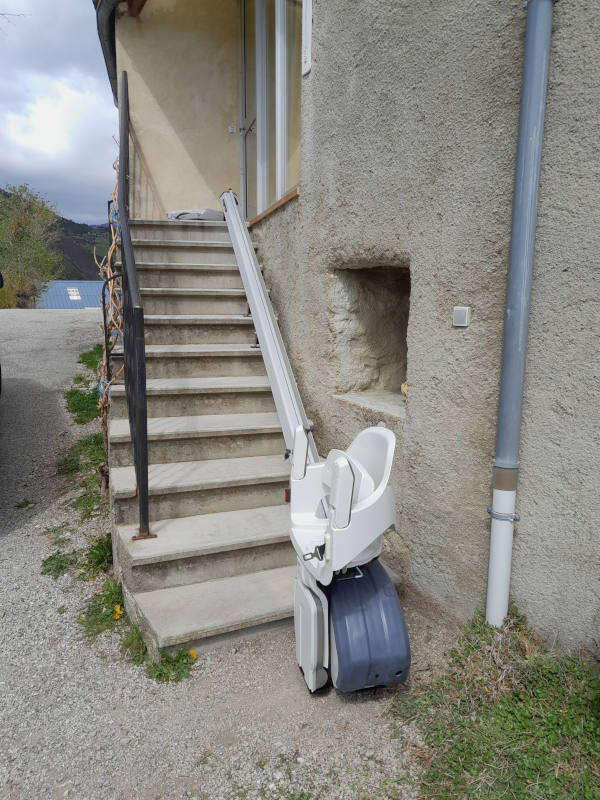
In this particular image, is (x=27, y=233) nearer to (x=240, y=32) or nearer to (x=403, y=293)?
(x=240, y=32)

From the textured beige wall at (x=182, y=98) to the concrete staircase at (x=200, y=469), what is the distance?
192 cm

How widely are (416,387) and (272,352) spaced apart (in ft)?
4.78

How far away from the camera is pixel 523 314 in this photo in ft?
6.30

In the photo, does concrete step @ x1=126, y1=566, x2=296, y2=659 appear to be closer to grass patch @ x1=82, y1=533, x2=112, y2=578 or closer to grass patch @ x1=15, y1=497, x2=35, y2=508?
grass patch @ x1=82, y1=533, x2=112, y2=578

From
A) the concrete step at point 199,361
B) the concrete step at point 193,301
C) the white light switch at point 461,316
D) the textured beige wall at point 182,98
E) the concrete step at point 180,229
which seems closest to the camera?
the white light switch at point 461,316

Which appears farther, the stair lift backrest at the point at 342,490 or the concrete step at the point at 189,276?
the concrete step at the point at 189,276

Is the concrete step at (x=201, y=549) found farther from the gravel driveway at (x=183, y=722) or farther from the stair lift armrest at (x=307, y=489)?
the stair lift armrest at (x=307, y=489)

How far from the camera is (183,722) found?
79.7 inches

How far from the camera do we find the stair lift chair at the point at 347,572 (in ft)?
5.99

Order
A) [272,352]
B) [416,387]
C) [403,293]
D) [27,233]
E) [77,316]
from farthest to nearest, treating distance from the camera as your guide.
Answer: [27,233] → [77,316] → [272,352] → [403,293] → [416,387]

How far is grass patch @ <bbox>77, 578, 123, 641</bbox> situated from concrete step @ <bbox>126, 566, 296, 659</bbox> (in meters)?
0.12

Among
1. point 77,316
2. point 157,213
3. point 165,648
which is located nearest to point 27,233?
point 77,316

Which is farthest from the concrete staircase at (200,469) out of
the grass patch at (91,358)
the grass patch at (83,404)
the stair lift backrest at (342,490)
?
the grass patch at (91,358)

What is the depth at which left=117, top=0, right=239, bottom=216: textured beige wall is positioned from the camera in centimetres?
577
